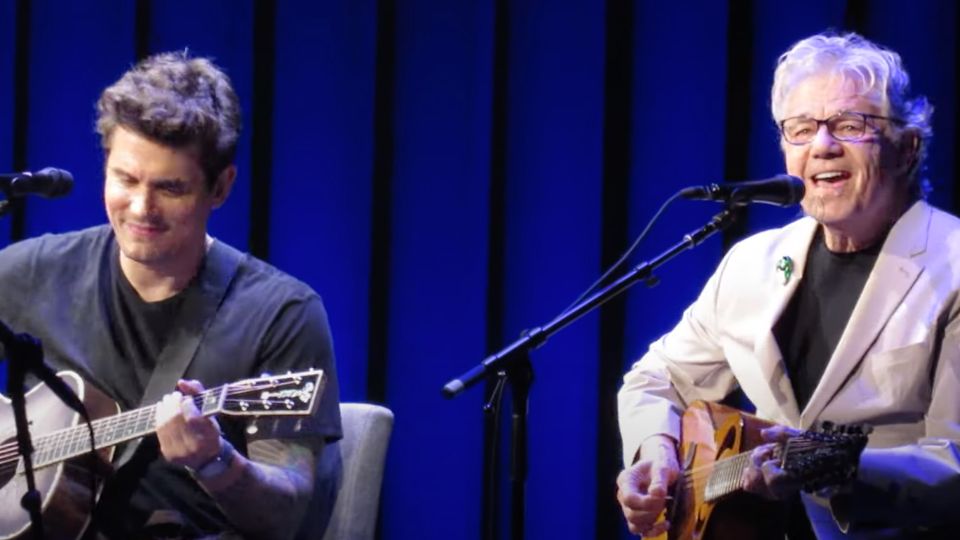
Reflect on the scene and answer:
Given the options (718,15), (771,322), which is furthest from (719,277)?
(718,15)

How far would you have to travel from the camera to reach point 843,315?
2934mm

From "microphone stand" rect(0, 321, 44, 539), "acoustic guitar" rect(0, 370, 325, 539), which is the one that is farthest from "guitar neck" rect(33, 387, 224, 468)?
"microphone stand" rect(0, 321, 44, 539)

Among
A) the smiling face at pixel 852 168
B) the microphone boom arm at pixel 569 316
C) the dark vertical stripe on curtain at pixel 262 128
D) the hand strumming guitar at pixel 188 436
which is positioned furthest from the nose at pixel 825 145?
the dark vertical stripe on curtain at pixel 262 128

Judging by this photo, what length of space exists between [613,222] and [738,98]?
545 millimetres

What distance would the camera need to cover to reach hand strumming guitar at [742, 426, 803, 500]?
2.46m

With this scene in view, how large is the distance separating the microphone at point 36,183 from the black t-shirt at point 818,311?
166 cm

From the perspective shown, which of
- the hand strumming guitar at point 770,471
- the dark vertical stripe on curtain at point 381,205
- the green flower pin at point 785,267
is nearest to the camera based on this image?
the hand strumming guitar at point 770,471

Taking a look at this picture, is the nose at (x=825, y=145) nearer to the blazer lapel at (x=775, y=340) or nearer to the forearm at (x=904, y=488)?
the blazer lapel at (x=775, y=340)

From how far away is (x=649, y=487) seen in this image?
3.00m

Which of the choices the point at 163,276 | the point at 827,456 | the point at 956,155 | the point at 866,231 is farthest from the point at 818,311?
the point at 163,276

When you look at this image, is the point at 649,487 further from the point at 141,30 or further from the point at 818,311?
the point at 141,30

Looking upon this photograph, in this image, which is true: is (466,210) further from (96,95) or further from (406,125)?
(96,95)

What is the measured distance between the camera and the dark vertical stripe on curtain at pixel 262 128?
4.12 m

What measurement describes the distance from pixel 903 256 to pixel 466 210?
165 centimetres
